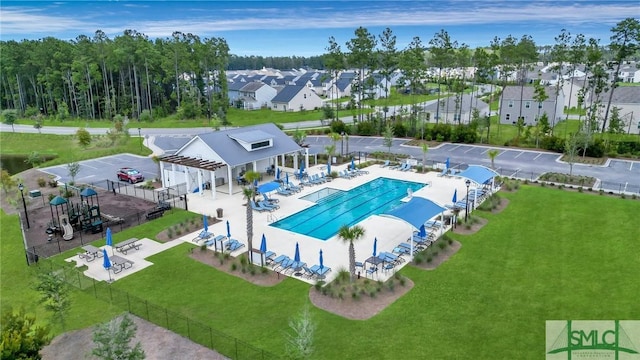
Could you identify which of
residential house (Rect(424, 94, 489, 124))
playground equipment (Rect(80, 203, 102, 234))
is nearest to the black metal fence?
playground equipment (Rect(80, 203, 102, 234))

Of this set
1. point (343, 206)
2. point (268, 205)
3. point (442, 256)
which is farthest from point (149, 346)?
point (343, 206)

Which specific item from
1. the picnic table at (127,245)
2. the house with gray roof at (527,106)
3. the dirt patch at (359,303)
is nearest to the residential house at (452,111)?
the house with gray roof at (527,106)

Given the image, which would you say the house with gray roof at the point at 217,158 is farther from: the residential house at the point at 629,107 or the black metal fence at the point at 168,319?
the residential house at the point at 629,107

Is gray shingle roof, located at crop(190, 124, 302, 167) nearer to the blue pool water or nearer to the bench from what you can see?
the blue pool water

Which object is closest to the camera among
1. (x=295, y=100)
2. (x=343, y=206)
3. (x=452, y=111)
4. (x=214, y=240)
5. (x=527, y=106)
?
(x=214, y=240)

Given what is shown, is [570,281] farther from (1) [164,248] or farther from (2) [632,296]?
(1) [164,248]

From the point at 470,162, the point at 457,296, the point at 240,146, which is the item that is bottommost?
the point at 457,296

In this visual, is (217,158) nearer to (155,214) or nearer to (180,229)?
(155,214)
